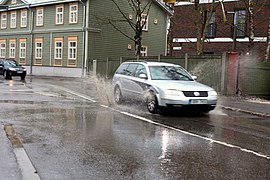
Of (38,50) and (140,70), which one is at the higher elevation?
(38,50)

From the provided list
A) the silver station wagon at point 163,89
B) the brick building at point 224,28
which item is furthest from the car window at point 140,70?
the brick building at point 224,28

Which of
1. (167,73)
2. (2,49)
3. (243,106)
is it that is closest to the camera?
(167,73)

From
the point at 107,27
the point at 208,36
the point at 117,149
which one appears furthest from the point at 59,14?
the point at 117,149

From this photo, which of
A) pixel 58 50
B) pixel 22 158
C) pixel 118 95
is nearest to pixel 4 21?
pixel 58 50

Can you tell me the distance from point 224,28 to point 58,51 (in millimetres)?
16742

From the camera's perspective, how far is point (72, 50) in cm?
3806

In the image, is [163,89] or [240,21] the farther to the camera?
[240,21]

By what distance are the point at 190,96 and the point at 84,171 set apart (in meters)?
6.26

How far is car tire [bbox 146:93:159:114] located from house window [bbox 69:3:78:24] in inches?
1048

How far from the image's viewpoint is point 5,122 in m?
9.54

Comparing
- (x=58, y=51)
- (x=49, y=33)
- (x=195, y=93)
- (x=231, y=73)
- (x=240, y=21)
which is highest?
(x=240, y=21)

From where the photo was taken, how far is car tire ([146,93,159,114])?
38.9 feet

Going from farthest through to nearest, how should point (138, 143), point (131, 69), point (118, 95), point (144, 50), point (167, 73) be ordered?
point (144, 50)
point (118, 95)
point (131, 69)
point (167, 73)
point (138, 143)

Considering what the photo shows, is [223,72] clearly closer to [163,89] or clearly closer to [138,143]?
[163,89]
